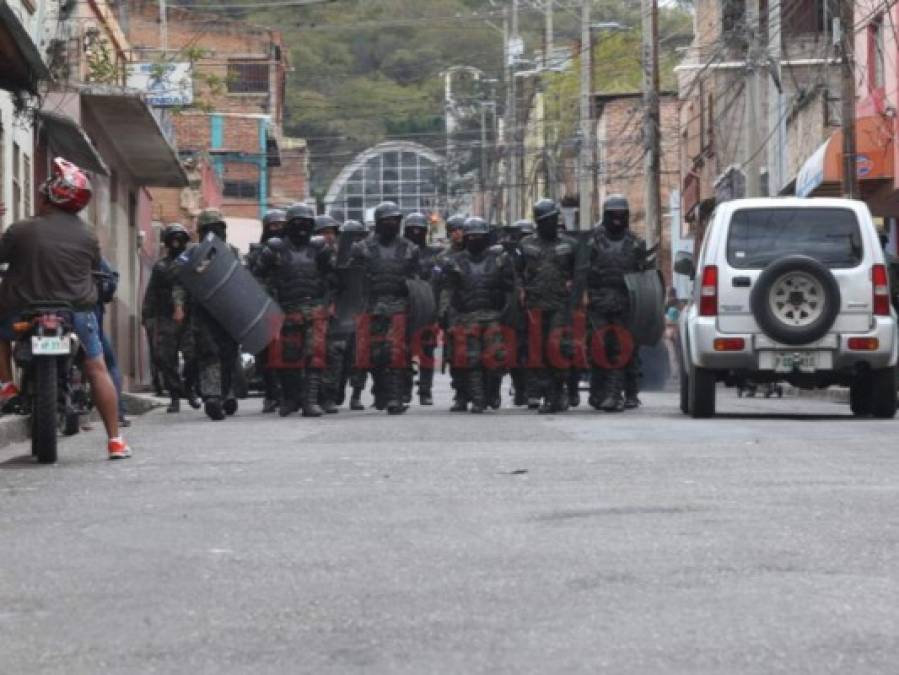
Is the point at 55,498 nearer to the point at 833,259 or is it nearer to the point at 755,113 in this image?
the point at 833,259

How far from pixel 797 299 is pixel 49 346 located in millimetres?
7384

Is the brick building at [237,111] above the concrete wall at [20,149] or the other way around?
above

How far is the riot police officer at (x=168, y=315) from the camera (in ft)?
74.1

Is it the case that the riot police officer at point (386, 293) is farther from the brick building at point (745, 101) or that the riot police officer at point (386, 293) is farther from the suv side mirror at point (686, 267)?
the brick building at point (745, 101)

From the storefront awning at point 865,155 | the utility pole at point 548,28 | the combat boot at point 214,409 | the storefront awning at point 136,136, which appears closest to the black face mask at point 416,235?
the combat boot at point 214,409

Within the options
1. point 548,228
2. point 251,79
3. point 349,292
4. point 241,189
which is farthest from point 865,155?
point 251,79

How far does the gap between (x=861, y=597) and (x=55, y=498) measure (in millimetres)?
4972

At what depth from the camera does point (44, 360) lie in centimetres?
1306

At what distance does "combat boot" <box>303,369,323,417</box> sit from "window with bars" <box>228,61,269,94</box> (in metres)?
78.7

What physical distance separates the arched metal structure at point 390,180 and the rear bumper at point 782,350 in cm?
13692

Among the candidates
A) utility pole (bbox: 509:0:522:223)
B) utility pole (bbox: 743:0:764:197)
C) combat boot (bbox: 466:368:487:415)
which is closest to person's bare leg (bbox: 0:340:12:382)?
combat boot (bbox: 466:368:487:415)

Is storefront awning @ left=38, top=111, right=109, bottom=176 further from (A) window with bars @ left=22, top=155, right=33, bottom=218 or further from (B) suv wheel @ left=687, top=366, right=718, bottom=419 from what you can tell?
(B) suv wheel @ left=687, top=366, right=718, bottom=419

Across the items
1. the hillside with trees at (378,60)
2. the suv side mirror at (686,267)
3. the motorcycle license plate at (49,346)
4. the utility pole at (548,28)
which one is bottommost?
the motorcycle license plate at (49,346)

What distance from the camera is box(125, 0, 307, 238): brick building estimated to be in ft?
284
